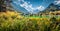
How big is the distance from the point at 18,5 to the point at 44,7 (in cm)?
38

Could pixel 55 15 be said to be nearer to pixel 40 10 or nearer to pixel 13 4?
pixel 40 10

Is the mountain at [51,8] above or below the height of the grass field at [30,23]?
above

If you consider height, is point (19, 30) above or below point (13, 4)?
below

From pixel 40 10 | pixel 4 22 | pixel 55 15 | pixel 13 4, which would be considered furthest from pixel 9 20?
pixel 55 15

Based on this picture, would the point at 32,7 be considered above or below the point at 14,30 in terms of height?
above

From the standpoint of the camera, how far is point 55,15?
101 inches

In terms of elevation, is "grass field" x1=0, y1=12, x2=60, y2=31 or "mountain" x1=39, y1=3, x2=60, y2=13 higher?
"mountain" x1=39, y1=3, x2=60, y2=13

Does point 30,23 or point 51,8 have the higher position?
point 51,8

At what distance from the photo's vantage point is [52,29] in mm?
2531

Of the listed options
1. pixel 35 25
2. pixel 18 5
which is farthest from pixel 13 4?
pixel 35 25

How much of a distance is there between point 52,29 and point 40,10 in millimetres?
327

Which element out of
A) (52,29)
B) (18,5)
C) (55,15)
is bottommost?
(52,29)

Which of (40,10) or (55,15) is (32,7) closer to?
(40,10)

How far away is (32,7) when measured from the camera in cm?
263
